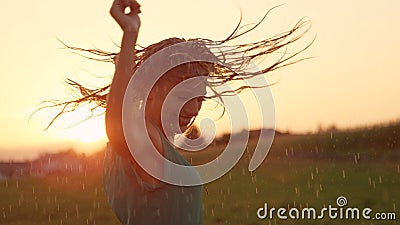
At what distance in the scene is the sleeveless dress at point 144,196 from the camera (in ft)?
9.20

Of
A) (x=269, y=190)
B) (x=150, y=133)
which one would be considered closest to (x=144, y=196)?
(x=150, y=133)

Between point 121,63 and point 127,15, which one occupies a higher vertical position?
point 127,15

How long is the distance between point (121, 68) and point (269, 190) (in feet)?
50.4

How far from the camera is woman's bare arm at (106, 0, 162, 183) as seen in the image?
237 cm

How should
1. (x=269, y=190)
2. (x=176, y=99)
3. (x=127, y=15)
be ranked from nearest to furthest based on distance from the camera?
(x=127, y=15), (x=176, y=99), (x=269, y=190)

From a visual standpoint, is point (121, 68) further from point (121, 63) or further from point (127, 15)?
point (127, 15)

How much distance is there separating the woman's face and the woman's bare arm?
335mm

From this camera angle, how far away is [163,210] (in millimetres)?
2863

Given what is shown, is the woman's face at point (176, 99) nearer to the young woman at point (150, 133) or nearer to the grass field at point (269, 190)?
the young woman at point (150, 133)

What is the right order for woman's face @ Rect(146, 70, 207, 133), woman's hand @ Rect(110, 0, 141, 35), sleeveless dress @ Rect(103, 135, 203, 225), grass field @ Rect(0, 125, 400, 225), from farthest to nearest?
1. grass field @ Rect(0, 125, 400, 225)
2. woman's face @ Rect(146, 70, 207, 133)
3. sleeveless dress @ Rect(103, 135, 203, 225)
4. woman's hand @ Rect(110, 0, 141, 35)

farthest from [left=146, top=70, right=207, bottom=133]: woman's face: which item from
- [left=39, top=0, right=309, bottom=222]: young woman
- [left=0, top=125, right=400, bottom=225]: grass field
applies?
[left=0, top=125, right=400, bottom=225]: grass field

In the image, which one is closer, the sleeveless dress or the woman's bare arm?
the woman's bare arm

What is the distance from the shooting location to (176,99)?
10.0ft

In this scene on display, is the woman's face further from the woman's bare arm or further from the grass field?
the grass field
